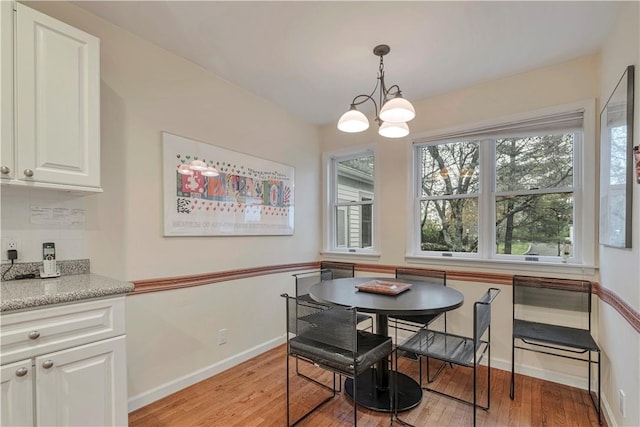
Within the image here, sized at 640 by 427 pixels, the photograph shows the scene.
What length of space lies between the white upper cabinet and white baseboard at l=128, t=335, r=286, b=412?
149 cm

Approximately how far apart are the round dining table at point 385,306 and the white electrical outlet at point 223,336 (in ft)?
3.31

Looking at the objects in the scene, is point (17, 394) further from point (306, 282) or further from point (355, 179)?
point (355, 179)

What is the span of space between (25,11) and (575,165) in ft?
12.3

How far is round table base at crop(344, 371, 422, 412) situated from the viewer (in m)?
2.12

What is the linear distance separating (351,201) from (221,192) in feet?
5.56

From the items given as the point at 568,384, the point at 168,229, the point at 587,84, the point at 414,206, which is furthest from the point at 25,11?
the point at 568,384

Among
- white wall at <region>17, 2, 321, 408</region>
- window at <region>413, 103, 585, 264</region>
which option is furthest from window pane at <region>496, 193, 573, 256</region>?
white wall at <region>17, 2, 321, 408</region>

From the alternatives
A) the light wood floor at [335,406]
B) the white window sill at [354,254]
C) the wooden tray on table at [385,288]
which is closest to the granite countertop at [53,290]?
the light wood floor at [335,406]

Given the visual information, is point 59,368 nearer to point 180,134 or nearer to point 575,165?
point 180,134

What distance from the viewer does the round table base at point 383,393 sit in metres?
2.12

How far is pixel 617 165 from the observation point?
5.98 feet

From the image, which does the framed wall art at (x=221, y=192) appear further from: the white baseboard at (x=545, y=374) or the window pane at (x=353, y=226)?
the white baseboard at (x=545, y=374)

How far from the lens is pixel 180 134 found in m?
2.43

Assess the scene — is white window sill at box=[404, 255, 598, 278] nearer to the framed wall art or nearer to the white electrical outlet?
the framed wall art
